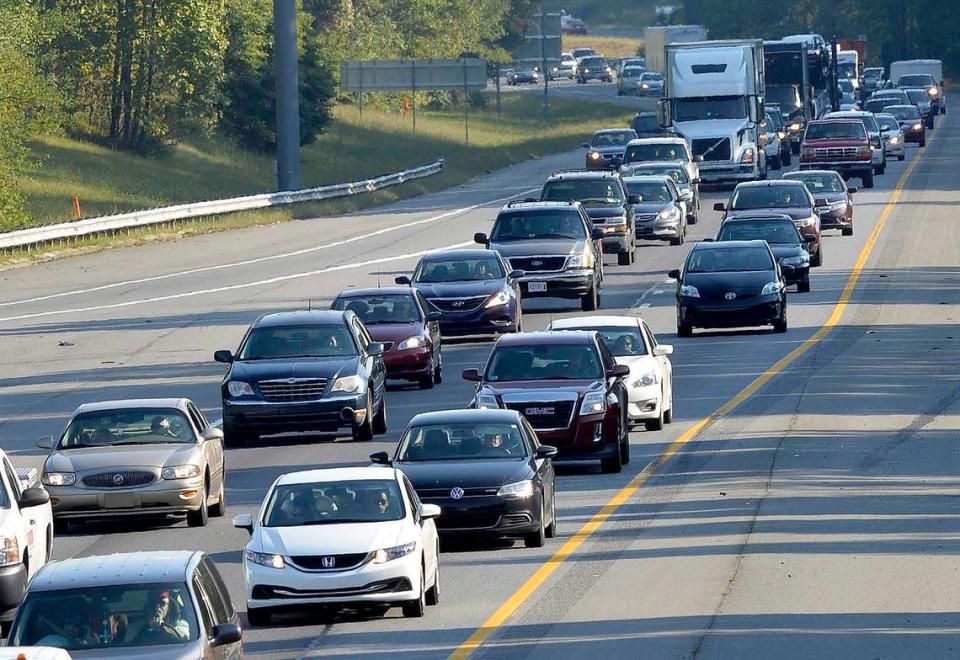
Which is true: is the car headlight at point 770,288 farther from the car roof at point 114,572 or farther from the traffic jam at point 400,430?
the car roof at point 114,572

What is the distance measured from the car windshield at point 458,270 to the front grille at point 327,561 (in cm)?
2021

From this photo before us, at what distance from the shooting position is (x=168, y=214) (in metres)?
54.2

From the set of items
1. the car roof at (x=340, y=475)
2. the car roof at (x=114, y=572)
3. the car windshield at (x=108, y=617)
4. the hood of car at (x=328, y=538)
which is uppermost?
the car roof at (x=114, y=572)

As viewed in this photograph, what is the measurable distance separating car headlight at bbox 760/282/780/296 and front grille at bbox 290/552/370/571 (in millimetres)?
21155

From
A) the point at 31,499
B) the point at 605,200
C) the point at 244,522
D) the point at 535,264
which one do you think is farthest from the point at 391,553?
the point at 605,200

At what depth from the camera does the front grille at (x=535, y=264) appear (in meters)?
38.5

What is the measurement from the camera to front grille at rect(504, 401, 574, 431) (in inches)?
871

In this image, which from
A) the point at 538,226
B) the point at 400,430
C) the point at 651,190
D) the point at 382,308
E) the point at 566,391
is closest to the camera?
the point at 566,391

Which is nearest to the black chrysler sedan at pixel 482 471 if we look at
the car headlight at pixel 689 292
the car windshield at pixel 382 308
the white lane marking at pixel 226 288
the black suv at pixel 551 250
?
the car windshield at pixel 382 308

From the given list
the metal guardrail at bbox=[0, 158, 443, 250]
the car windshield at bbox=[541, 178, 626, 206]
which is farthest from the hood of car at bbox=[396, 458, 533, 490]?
the metal guardrail at bbox=[0, 158, 443, 250]

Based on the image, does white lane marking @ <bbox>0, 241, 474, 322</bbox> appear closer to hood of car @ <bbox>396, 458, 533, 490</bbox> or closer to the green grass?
the green grass

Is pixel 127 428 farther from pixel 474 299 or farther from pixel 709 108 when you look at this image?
pixel 709 108

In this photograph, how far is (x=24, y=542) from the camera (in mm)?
15180

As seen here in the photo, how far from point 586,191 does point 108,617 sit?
119ft
